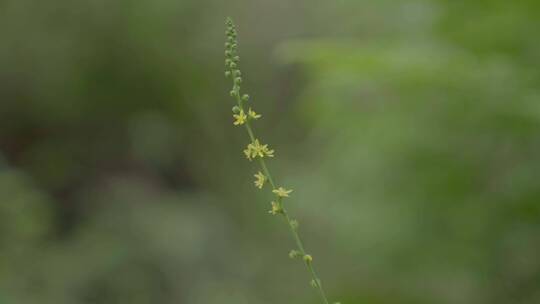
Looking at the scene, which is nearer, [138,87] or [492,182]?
[492,182]

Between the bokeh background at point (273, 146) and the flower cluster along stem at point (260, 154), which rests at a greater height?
the bokeh background at point (273, 146)

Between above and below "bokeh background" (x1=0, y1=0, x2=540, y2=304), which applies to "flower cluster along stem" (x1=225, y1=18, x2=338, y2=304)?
below

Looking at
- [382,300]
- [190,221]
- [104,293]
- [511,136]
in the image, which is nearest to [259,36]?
[190,221]

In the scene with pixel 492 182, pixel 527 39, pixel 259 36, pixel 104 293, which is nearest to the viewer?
pixel 527 39

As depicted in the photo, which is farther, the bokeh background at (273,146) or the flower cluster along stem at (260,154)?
the bokeh background at (273,146)

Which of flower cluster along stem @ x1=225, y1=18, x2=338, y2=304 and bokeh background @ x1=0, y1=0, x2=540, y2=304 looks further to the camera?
bokeh background @ x1=0, y1=0, x2=540, y2=304

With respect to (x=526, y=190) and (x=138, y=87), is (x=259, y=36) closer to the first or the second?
(x=138, y=87)

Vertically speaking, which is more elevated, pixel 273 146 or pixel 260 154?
pixel 273 146

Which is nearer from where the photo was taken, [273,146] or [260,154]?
[260,154]
